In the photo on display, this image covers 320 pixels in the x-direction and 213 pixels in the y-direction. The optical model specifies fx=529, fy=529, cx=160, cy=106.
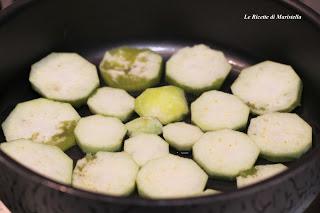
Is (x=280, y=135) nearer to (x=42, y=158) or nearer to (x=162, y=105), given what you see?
(x=162, y=105)

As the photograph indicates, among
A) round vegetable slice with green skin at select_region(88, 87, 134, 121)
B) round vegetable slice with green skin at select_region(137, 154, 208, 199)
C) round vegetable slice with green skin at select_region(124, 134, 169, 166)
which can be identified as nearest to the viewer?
round vegetable slice with green skin at select_region(137, 154, 208, 199)

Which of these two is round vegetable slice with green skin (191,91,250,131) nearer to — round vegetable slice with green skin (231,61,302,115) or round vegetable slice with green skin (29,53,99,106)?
Answer: round vegetable slice with green skin (231,61,302,115)

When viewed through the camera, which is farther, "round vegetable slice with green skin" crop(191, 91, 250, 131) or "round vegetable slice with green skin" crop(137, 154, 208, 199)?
"round vegetable slice with green skin" crop(191, 91, 250, 131)

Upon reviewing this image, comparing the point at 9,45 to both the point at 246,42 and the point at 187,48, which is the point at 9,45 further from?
the point at 246,42

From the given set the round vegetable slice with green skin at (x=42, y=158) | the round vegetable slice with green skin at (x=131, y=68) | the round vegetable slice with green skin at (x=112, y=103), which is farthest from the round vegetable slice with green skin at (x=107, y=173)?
the round vegetable slice with green skin at (x=131, y=68)

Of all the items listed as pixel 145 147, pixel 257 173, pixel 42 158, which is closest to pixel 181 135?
pixel 145 147

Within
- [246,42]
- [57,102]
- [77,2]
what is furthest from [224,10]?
[57,102]

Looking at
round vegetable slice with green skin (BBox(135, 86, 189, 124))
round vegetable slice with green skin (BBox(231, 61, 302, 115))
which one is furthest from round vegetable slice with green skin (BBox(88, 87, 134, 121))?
round vegetable slice with green skin (BBox(231, 61, 302, 115))

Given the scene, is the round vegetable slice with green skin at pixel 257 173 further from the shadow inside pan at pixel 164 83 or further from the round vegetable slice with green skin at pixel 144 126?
the round vegetable slice with green skin at pixel 144 126
